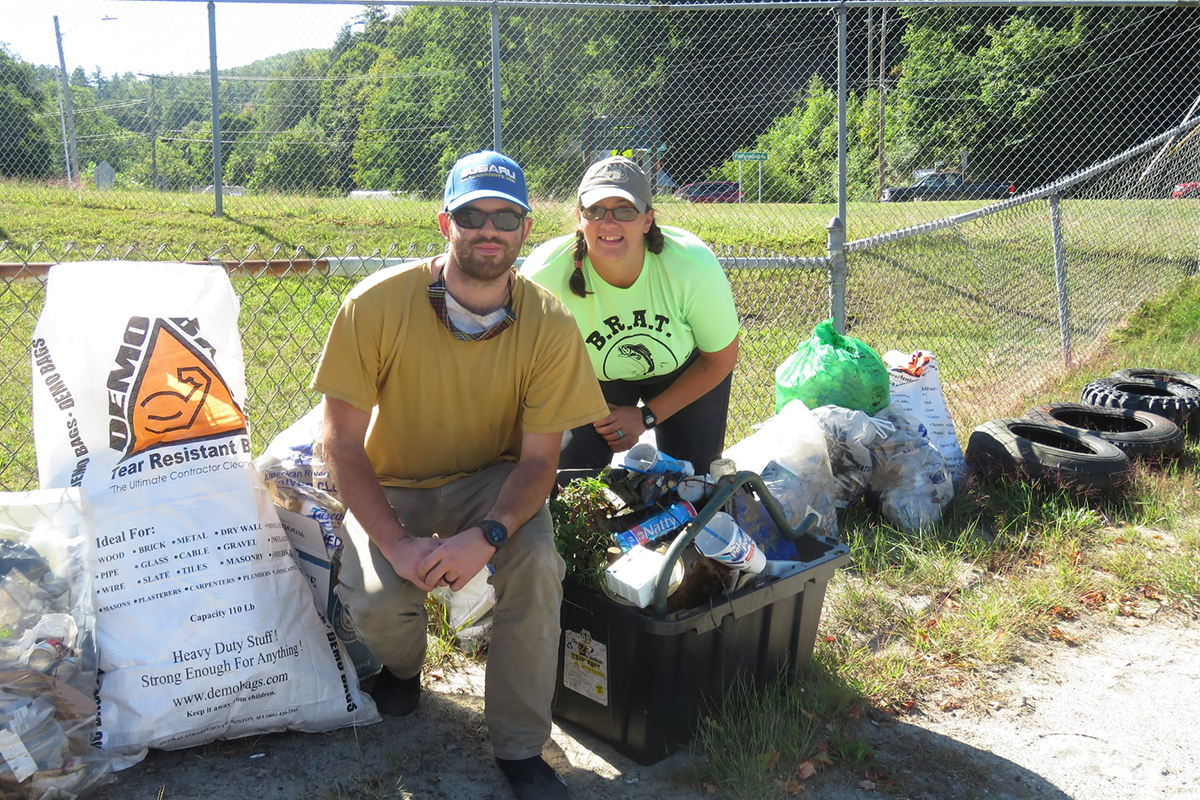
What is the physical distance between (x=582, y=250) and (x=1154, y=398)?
366 cm

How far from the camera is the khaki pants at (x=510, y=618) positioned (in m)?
2.43

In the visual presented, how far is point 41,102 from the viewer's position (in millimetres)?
10453

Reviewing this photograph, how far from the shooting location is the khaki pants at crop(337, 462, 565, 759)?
243 centimetres

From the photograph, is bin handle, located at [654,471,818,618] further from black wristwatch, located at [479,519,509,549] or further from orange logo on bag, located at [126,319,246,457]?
orange logo on bag, located at [126,319,246,457]

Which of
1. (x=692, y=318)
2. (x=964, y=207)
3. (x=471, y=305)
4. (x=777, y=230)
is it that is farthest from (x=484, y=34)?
(x=964, y=207)

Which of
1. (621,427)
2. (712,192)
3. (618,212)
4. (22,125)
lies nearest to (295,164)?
(22,125)

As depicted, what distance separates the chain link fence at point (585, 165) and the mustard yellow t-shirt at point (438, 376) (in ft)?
9.86

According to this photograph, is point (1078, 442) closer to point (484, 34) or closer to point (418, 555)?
point (418, 555)

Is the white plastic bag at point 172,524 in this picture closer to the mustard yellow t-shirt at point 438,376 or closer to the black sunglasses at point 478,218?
the mustard yellow t-shirt at point 438,376

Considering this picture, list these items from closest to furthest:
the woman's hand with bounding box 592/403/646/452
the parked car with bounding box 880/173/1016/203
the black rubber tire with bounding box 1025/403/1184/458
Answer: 1. the woman's hand with bounding box 592/403/646/452
2. the black rubber tire with bounding box 1025/403/1184/458
3. the parked car with bounding box 880/173/1016/203

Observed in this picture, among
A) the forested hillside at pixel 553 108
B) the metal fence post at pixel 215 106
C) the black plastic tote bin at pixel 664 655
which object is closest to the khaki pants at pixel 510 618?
the black plastic tote bin at pixel 664 655

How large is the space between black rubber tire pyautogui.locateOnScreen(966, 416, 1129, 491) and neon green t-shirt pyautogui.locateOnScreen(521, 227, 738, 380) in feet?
5.78

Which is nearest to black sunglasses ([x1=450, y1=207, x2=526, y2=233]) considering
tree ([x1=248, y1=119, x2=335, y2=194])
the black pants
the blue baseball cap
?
the blue baseball cap

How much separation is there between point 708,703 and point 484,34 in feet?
20.7
